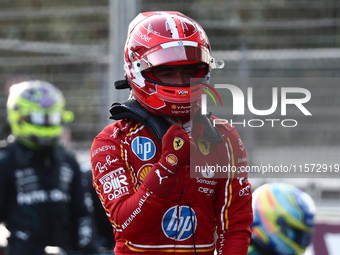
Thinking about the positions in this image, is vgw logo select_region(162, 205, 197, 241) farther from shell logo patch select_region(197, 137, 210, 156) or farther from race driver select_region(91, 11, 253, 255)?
shell logo patch select_region(197, 137, 210, 156)

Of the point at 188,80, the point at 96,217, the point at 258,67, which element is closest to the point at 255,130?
the point at 258,67

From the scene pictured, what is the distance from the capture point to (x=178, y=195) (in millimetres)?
1864

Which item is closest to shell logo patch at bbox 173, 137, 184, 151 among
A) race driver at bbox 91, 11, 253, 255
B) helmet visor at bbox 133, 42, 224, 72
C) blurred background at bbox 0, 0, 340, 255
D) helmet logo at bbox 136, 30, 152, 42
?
race driver at bbox 91, 11, 253, 255

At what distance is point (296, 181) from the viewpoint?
470cm

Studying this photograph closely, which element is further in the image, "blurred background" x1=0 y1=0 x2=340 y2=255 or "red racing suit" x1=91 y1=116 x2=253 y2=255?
"blurred background" x1=0 y1=0 x2=340 y2=255

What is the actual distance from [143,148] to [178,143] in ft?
0.77

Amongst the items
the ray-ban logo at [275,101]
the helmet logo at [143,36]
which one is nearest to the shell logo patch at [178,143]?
the helmet logo at [143,36]

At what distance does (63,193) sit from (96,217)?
0.45 meters

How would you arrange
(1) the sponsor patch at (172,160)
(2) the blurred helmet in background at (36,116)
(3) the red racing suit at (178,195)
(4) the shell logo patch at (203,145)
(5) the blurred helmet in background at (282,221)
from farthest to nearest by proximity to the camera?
(2) the blurred helmet in background at (36,116) → (5) the blurred helmet in background at (282,221) → (4) the shell logo patch at (203,145) → (3) the red racing suit at (178,195) → (1) the sponsor patch at (172,160)

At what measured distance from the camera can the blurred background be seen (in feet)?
15.2

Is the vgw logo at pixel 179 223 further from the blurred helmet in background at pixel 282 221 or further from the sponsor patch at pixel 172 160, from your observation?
the blurred helmet in background at pixel 282 221

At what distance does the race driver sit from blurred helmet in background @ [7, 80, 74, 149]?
1.81 metres

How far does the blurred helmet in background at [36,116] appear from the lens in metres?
3.71

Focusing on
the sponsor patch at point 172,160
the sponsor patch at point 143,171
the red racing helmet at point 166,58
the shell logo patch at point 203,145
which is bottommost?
the sponsor patch at point 143,171
